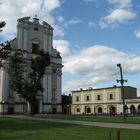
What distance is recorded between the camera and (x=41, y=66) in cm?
6506

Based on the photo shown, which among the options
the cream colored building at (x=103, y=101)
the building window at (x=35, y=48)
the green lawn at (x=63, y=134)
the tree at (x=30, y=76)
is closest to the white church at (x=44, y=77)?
the building window at (x=35, y=48)

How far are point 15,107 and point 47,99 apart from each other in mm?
9753

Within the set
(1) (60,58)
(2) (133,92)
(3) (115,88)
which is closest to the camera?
(1) (60,58)

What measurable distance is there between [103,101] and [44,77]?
2509 centimetres

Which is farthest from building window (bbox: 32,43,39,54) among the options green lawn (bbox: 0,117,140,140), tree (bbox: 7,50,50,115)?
green lawn (bbox: 0,117,140,140)

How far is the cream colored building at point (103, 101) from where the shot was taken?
95.2 m

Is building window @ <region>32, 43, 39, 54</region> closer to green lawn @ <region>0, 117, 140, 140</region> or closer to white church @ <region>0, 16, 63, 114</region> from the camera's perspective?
white church @ <region>0, 16, 63, 114</region>

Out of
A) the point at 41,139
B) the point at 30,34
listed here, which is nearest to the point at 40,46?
the point at 30,34

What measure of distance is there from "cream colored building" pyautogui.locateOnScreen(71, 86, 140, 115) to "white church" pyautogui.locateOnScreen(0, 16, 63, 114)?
18153 mm

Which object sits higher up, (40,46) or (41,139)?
(40,46)

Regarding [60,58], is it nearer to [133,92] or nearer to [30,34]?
[30,34]

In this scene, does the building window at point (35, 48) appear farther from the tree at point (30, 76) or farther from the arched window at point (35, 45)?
the tree at point (30, 76)

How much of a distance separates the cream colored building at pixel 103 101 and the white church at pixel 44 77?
715 inches

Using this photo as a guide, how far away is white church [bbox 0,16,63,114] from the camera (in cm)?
7662
